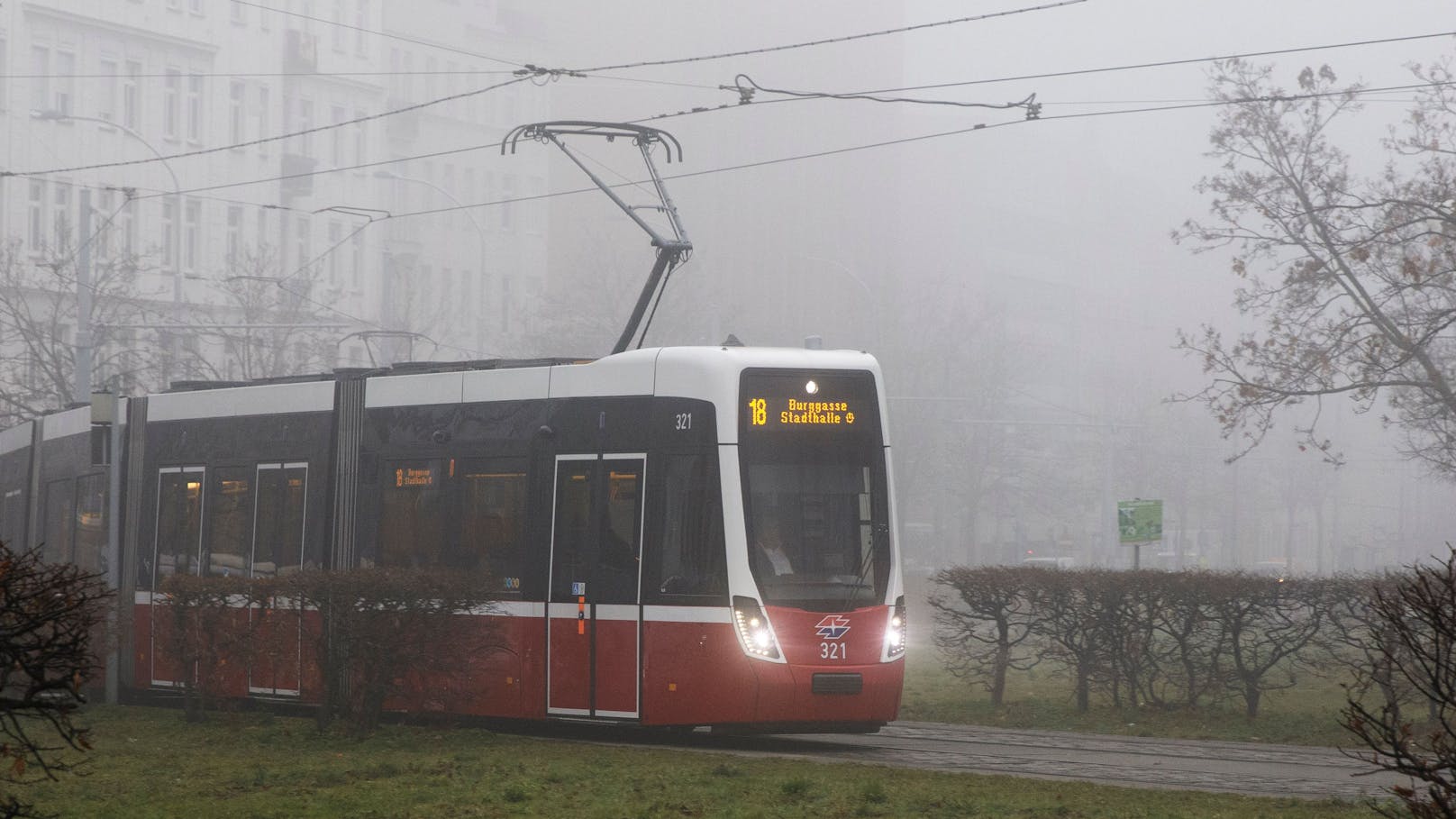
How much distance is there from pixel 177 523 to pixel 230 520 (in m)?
1.07

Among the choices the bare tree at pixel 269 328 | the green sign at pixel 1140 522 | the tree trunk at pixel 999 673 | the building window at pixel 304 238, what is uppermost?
the building window at pixel 304 238

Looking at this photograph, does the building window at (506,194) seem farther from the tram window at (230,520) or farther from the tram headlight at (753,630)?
the tram headlight at (753,630)

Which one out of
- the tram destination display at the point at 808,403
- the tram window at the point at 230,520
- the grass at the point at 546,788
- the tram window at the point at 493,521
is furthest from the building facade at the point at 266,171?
the grass at the point at 546,788

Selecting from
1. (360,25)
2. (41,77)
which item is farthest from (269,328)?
(360,25)

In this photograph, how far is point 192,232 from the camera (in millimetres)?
68188

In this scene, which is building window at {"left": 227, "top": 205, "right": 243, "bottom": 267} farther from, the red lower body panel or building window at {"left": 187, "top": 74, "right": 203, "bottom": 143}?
the red lower body panel

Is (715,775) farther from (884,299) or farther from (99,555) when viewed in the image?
(884,299)

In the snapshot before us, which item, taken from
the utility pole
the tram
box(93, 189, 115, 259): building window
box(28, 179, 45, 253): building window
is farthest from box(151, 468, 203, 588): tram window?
box(28, 179, 45, 253): building window

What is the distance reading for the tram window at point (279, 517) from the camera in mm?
16953

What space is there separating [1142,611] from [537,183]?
7814 cm

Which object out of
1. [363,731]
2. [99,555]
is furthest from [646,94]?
[363,731]

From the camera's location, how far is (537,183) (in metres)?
92.4

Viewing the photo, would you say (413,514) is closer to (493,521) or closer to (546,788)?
(493,521)

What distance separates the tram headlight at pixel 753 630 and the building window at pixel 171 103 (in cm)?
6027
